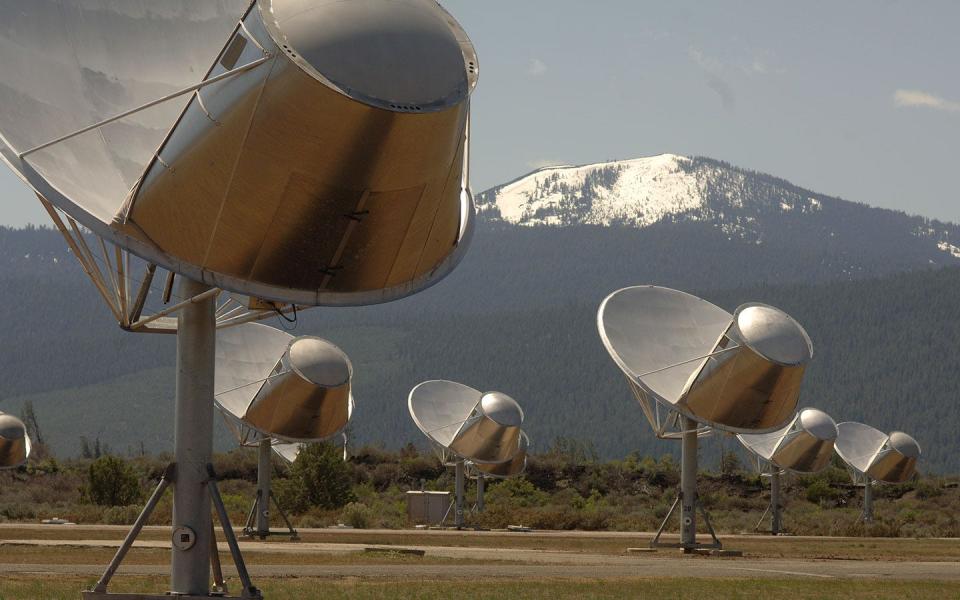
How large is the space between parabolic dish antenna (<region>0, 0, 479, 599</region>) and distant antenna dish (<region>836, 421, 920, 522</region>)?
205 feet

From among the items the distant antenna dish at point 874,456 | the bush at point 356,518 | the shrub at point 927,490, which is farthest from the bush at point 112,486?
the shrub at point 927,490

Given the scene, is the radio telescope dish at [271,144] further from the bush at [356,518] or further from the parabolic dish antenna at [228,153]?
the bush at [356,518]

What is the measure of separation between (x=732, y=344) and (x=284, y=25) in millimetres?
27815

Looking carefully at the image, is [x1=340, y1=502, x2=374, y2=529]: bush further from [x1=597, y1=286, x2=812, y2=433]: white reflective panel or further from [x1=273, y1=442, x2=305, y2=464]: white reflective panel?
[x1=597, y1=286, x2=812, y2=433]: white reflective panel

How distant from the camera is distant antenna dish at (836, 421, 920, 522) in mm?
80688

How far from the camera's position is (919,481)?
103 metres

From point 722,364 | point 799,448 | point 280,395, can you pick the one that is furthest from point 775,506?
point 280,395

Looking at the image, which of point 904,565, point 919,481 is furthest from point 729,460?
point 904,565

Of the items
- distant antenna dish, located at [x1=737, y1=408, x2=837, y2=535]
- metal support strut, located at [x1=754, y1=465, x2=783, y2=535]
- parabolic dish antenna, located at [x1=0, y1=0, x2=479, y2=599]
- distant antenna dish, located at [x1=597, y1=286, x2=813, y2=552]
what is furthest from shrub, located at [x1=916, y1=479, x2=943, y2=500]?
parabolic dish antenna, located at [x1=0, y1=0, x2=479, y2=599]

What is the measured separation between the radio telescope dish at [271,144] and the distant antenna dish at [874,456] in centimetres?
6307

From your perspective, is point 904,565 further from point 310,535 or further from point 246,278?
point 246,278

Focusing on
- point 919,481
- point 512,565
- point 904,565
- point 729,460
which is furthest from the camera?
point 729,460

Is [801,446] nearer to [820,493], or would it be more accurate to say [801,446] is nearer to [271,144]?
[820,493]

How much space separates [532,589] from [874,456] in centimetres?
5708
